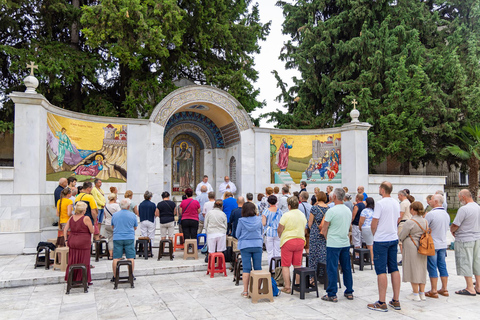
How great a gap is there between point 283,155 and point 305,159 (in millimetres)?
1101

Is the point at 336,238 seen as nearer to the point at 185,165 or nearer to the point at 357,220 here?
the point at 357,220

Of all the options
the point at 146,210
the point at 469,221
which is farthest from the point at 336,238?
the point at 146,210

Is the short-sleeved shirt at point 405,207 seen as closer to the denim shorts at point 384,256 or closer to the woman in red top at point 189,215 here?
the denim shorts at point 384,256

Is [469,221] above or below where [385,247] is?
above

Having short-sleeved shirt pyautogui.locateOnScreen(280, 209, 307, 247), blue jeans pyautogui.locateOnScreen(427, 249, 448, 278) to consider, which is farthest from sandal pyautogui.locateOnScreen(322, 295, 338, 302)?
blue jeans pyautogui.locateOnScreen(427, 249, 448, 278)

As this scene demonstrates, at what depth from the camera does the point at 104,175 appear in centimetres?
1412

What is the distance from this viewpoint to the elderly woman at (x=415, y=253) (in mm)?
6520

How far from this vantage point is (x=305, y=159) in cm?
1794

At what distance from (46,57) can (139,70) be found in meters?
4.18

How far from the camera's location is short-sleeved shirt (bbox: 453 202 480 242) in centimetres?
696

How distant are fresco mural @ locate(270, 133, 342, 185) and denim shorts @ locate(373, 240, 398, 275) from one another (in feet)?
37.3

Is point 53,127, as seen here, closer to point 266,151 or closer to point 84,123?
point 84,123

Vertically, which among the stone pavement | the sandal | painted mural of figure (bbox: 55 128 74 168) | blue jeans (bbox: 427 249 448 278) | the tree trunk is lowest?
the stone pavement

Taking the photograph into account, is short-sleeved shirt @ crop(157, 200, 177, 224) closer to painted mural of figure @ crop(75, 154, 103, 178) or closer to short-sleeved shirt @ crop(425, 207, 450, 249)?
painted mural of figure @ crop(75, 154, 103, 178)
